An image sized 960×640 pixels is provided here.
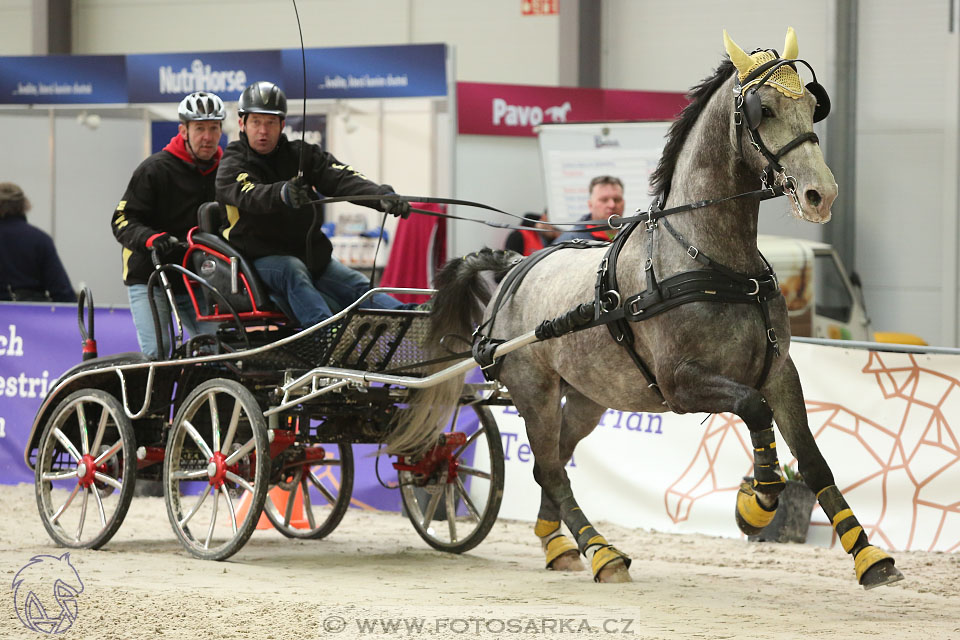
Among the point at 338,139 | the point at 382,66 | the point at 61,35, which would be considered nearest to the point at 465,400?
the point at 382,66

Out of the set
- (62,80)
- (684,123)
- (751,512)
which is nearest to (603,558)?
(751,512)

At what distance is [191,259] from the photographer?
20.8 feet

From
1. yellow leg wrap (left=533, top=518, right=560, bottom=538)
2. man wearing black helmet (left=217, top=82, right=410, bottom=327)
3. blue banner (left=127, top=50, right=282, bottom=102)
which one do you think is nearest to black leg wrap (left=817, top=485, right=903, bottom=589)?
yellow leg wrap (left=533, top=518, right=560, bottom=538)

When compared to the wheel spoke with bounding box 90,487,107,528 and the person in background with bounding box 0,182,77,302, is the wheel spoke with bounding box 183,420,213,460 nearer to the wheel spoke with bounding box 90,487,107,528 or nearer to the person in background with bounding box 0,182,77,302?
the wheel spoke with bounding box 90,487,107,528

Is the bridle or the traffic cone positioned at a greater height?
the bridle

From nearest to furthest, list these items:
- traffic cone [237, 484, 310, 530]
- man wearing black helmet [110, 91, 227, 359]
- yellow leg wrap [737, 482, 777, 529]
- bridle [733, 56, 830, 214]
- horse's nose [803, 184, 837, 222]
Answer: horse's nose [803, 184, 837, 222]
bridle [733, 56, 830, 214]
yellow leg wrap [737, 482, 777, 529]
man wearing black helmet [110, 91, 227, 359]
traffic cone [237, 484, 310, 530]

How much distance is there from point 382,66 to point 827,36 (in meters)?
4.99

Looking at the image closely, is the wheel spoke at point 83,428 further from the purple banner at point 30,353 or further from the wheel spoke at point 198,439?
the purple banner at point 30,353

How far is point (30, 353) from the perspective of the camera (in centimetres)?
892

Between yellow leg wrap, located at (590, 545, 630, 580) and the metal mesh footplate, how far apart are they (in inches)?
47.9

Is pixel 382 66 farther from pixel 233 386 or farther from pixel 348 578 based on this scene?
pixel 348 578

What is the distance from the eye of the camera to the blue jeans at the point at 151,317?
650cm

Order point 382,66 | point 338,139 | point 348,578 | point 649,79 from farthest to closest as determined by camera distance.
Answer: point 649,79, point 338,139, point 382,66, point 348,578

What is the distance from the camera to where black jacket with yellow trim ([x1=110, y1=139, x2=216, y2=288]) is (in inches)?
259
